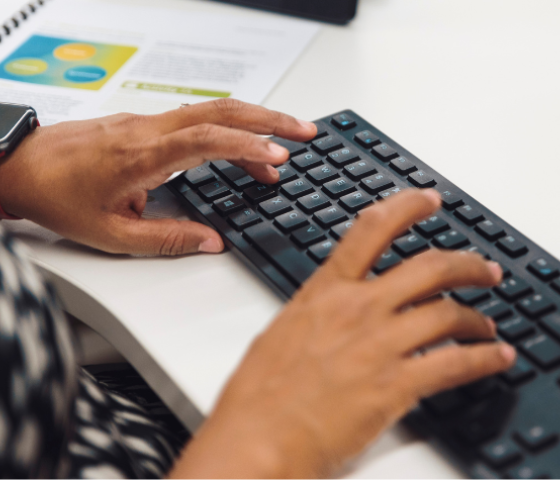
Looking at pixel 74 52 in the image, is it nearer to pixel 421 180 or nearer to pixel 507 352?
pixel 421 180

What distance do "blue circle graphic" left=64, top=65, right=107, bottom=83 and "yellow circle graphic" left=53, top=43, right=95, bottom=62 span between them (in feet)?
0.08

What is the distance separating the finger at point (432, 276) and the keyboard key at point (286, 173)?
172 millimetres

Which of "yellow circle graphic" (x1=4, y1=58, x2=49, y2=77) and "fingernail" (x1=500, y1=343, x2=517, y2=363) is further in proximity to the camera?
"yellow circle graphic" (x1=4, y1=58, x2=49, y2=77)

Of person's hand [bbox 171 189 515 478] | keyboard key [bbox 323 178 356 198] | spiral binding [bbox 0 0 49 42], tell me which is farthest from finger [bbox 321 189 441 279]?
spiral binding [bbox 0 0 49 42]

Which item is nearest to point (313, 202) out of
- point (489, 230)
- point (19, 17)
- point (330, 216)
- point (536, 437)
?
point (330, 216)

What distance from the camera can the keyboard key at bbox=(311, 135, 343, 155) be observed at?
1.71ft

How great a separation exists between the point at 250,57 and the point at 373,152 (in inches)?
12.6

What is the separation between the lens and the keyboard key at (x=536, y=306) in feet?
1.22

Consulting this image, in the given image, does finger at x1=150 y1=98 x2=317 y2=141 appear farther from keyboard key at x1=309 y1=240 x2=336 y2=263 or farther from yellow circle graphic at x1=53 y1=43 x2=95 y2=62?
yellow circle graphic at x1=53 y1=43 x2=95 y2=62

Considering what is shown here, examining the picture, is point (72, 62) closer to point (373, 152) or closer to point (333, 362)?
point (373, 152)

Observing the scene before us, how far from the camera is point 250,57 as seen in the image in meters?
0.76

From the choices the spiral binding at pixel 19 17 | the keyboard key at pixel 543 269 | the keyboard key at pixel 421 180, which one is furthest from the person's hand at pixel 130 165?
the spiral binding at pixel 19 17

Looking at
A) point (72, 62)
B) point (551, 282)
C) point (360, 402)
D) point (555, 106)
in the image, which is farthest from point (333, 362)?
point (72, 62)

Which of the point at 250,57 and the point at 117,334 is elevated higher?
the point at 250,57
